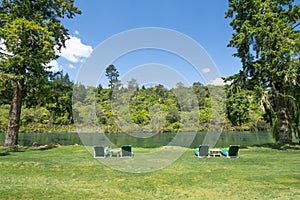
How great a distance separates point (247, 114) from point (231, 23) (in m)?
8.31

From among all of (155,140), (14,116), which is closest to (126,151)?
(14,116)

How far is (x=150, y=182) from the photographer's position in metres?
8.91

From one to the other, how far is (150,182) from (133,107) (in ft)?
129

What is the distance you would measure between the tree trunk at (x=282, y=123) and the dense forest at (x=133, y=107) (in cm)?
145

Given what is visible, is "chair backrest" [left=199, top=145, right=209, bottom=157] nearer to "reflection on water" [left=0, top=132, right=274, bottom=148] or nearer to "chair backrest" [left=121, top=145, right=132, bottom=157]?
"chair backrest" [left=121, top=145, right=132, bottom=157]

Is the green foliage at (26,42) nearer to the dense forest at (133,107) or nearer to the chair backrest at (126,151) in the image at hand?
the dense forest at (133,107)

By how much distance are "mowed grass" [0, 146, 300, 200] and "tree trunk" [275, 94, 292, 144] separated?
34.3ft

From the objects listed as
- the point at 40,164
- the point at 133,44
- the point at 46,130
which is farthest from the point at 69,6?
the point at 46,130

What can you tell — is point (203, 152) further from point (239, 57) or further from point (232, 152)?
point (239, 57)

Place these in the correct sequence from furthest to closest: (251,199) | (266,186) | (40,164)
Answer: (40,164) < (266,186) < (251,199)

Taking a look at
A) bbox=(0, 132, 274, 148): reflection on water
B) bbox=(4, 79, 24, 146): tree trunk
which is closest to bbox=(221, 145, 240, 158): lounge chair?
bbox=(0, 132, 274, 148): reflection on water

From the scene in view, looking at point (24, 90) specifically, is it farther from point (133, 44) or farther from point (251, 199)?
point (251, 199)

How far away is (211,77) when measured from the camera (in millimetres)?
16828

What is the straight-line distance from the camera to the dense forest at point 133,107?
2133cm
